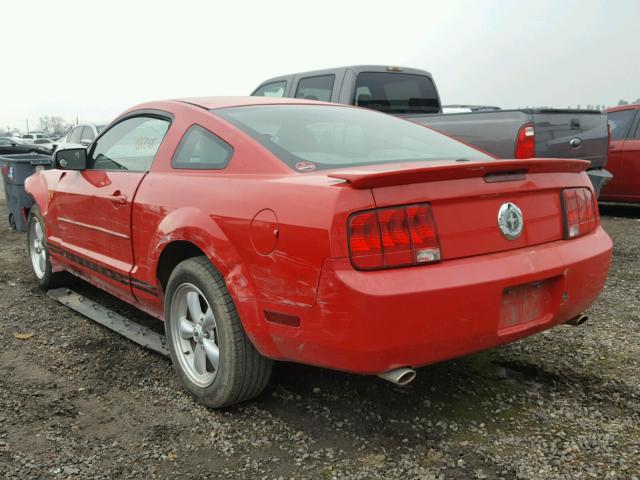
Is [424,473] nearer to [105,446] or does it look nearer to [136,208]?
[105,446]

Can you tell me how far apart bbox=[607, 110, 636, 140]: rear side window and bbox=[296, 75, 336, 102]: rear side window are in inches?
170

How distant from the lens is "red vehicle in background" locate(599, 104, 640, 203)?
26.9 ft

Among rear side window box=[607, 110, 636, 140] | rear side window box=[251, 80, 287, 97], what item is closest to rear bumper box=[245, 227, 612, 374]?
rear side window box=[251, 80, 287, 97]

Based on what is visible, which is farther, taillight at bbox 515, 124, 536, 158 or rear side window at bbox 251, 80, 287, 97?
rear side window at bbox 251, 80, 287, 97

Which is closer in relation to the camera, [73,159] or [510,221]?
[510,221]

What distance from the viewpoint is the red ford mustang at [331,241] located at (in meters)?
2.15

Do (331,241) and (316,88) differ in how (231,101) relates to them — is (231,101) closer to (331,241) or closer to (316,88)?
(331,241)

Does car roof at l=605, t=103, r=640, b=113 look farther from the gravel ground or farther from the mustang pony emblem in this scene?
the mustang pony emblem

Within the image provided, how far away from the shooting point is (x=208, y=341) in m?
2.86

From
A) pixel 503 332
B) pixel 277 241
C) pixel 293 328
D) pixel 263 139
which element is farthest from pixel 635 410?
pixel 263 139

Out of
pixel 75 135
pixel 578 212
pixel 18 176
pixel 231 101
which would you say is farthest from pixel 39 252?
pixel 75 135

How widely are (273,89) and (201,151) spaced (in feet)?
17.1

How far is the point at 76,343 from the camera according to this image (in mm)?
3736

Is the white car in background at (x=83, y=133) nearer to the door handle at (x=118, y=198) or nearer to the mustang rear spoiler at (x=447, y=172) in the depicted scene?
the door handle at (x=118, y=198)
